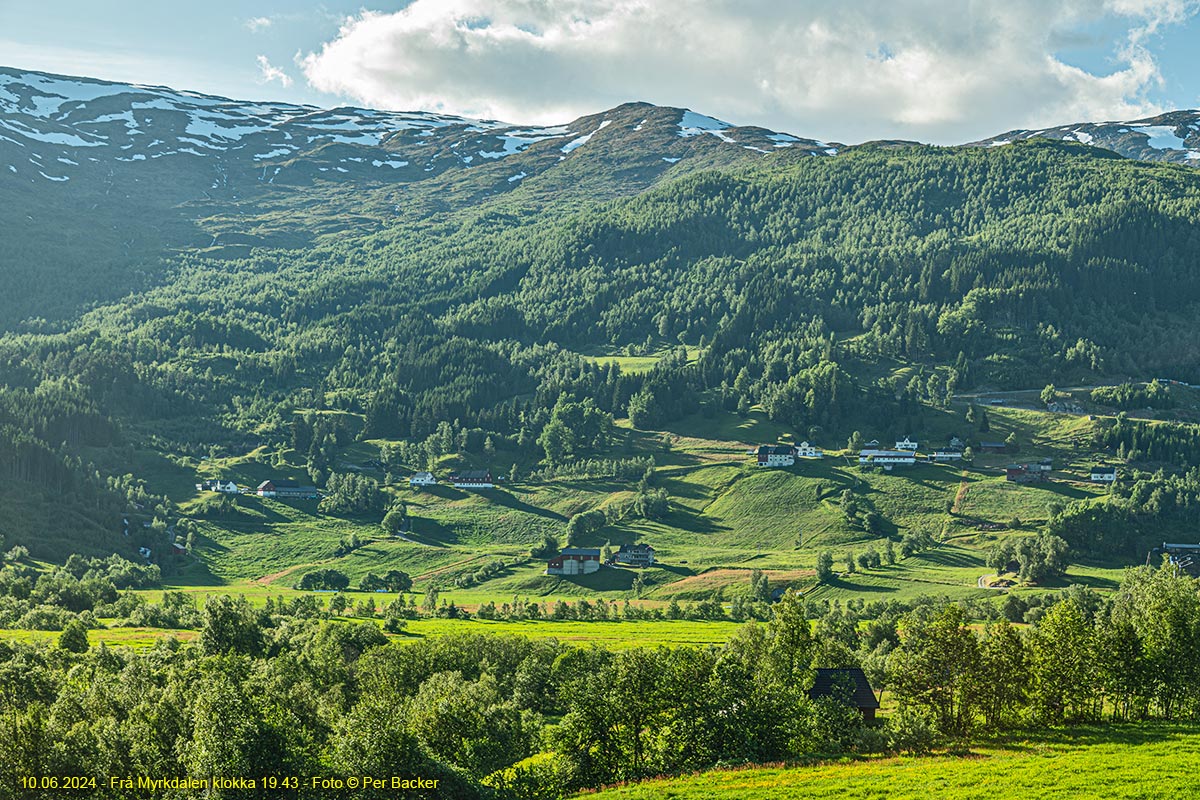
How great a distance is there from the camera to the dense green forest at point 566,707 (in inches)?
2140

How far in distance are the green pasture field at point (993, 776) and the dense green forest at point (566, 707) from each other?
14.2 feet

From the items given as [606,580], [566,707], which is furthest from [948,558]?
[566,707]

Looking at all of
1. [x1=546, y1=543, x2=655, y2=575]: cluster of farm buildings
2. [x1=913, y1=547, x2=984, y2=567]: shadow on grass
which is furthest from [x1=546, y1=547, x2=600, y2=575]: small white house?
[x1=913, y1=547, x2=984, y2=567]: shadow on grass

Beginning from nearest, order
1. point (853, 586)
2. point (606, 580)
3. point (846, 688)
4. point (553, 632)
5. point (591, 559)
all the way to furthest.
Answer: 1. point (846, 688)
2. point (553, 632)
3. point (853, 586)
4. point (606, 580)
5. point (591, 559)

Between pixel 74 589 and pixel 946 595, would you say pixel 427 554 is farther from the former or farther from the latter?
pixel 946 595

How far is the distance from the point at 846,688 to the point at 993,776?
1824cm

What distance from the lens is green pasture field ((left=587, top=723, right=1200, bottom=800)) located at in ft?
174

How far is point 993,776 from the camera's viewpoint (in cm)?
5634

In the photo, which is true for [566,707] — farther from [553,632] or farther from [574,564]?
[574,564]

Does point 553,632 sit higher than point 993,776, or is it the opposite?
point 993,776

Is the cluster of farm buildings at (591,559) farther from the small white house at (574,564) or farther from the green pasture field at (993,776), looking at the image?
the green pasture field at (993,776)

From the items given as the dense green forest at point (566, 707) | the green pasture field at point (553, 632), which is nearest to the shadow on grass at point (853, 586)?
the green pasture field at point (553, 632)

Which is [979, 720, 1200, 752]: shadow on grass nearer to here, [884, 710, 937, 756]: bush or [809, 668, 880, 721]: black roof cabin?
[884, 710, 937, 756]: bush

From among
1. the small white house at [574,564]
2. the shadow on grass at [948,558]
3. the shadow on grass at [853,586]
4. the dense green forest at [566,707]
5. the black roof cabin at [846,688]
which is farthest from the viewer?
the small white house at [574,564]
